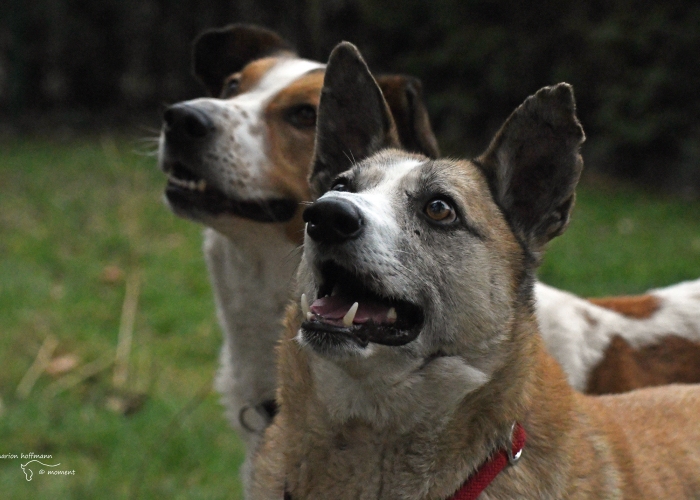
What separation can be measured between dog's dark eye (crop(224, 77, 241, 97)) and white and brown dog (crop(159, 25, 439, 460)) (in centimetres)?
31

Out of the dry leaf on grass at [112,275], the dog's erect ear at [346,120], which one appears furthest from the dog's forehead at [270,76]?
the dry leaf on grass at [112,275]

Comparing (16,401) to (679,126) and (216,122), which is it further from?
(679,126)

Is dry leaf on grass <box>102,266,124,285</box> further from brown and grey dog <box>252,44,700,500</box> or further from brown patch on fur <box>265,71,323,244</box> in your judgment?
brown and grey dog <box>252,44,700,500</box>

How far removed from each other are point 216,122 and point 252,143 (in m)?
0.18

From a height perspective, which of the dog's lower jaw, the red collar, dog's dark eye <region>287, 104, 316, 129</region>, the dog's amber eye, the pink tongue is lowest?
the red collar

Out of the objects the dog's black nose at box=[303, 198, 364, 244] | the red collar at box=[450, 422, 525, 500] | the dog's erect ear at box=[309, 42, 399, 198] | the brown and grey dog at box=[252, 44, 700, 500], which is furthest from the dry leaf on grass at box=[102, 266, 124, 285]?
the red collar at box=[450, 422, 525, 500]

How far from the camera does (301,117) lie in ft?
12.2

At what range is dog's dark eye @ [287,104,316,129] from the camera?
3.71 m

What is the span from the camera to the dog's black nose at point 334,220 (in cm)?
235

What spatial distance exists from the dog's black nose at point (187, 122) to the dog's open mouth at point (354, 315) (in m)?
1.23

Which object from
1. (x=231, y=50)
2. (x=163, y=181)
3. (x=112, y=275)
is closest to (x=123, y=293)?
(x=112, y=275)

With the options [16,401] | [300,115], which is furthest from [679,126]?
[16,401]

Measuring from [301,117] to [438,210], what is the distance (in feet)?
4.10

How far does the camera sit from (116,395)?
509 cm
